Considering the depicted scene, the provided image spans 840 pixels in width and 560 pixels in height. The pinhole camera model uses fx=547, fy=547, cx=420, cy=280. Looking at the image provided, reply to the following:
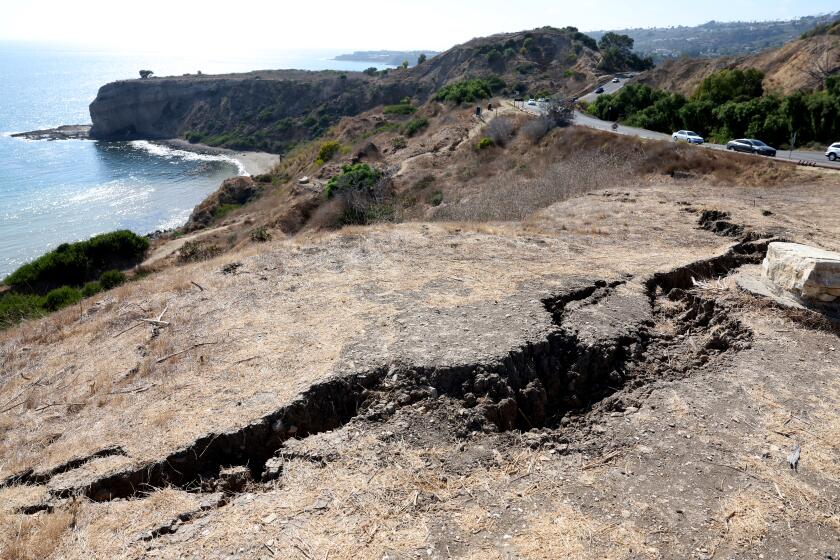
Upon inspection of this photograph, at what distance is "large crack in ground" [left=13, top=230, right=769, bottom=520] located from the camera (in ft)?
20.9

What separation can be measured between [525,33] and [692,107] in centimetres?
5630

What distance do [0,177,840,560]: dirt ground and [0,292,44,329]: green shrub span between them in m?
5.27

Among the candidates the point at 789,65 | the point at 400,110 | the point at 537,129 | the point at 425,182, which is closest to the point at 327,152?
the point at 400,110

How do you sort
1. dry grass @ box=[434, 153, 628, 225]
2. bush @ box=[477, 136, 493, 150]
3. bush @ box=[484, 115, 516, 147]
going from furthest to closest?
bush @ box=[484, 115, 516, 147]
bush @ box=[477, 136, 493, 150]
dry grass @ box=[434, 153, 628, 225]

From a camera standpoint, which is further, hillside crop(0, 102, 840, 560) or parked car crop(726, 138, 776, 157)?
parked car crop(726, 138, 776, 157)

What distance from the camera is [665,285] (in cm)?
1035

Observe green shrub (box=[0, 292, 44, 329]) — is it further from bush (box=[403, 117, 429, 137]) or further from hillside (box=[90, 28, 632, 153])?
hillside (box=[90, 28, 632, 153])

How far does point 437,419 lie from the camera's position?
6.69 m

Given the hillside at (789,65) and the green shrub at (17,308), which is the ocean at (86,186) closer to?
the green shrub at (17,308)

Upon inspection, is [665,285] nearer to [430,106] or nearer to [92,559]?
[92,559]

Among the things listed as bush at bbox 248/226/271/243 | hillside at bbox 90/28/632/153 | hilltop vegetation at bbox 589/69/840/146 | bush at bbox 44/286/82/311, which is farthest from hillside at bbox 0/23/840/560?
hillside at bbox 90/28/632/153

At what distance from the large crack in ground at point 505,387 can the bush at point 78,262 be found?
2455 centimetres

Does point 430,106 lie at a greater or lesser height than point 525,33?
lesser

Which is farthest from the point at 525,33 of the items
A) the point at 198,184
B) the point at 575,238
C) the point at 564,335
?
the point at 564,335
